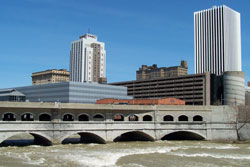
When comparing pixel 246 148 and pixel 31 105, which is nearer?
pixel 31 105

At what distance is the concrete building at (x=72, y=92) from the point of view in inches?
5502

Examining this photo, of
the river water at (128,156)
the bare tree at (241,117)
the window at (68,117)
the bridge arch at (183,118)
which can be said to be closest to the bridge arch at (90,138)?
the river water at (128,156)

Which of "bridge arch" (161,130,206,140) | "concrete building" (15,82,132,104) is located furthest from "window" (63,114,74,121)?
"concrete building" (15,82,132,104)

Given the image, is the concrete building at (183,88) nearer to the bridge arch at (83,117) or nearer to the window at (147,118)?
the window at (147,118)

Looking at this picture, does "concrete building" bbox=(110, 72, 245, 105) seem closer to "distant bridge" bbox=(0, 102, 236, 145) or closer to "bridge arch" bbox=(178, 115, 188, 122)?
"bridge arch" bbox=(178, 115, 188, 122)

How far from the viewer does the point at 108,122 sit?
221ft

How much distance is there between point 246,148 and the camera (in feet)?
216

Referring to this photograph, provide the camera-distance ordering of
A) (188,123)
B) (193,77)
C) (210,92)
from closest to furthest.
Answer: (188,123), (210,92), (193,77)

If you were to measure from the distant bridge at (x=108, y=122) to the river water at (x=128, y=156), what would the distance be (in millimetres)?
3414

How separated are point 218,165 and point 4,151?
33799 millimetres

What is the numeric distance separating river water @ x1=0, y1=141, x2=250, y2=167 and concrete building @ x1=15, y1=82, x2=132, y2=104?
7738 cm

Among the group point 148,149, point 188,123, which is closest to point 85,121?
point 148,149

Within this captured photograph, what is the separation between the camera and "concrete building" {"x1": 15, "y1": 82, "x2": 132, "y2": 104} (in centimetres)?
13975

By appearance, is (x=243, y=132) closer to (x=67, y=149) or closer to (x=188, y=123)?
(x=188, y=123)
